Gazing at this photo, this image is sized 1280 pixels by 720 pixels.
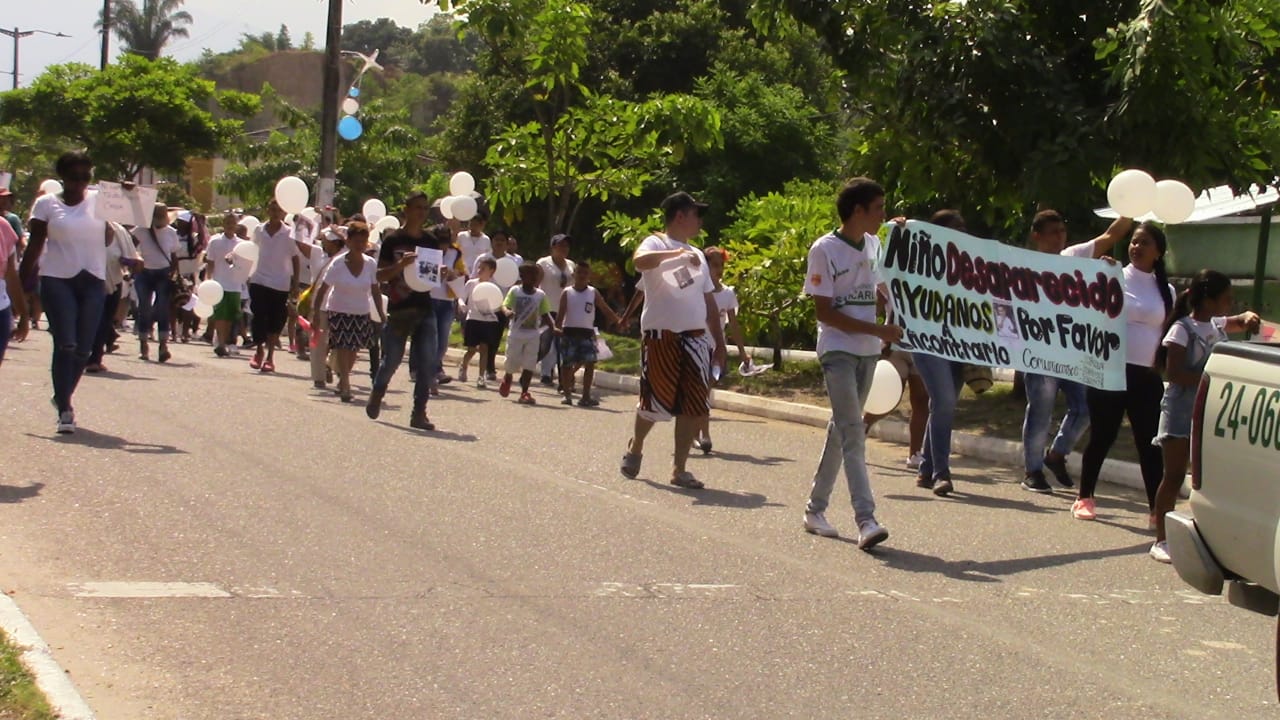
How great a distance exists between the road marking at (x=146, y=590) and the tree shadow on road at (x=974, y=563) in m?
3.30

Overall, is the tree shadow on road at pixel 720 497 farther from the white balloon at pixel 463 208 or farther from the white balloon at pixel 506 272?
the white balloon at pixel 463 208

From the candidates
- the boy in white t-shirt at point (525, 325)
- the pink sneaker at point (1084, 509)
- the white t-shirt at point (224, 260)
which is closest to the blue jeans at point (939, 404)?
the pink sneaker at point (1084, 509)

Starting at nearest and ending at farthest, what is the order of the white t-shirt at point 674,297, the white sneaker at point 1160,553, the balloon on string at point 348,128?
the white sneaker at point 1160,553
the white t-shirt at point 674,297
the balloon on string at point 348,128

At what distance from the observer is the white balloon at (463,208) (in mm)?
20312

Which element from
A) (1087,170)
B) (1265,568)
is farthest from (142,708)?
(1087,170)

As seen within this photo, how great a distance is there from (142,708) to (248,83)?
99.7 m

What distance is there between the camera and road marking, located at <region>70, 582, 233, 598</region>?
6871 mm

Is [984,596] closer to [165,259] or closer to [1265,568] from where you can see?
[1265,568]

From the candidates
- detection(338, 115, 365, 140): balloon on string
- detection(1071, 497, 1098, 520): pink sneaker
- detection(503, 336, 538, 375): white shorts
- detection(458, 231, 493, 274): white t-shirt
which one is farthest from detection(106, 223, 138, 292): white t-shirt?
detection(338, 115, 365, 140): balloon on string

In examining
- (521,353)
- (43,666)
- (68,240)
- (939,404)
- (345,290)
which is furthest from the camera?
(521,353)

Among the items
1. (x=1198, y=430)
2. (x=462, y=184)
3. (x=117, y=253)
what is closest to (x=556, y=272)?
(x=462, y=184)

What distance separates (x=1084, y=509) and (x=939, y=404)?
47.8 inches

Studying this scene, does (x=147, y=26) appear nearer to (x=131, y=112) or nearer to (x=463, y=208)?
(x=131, y=112)

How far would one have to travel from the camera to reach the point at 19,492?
9.15 metres
